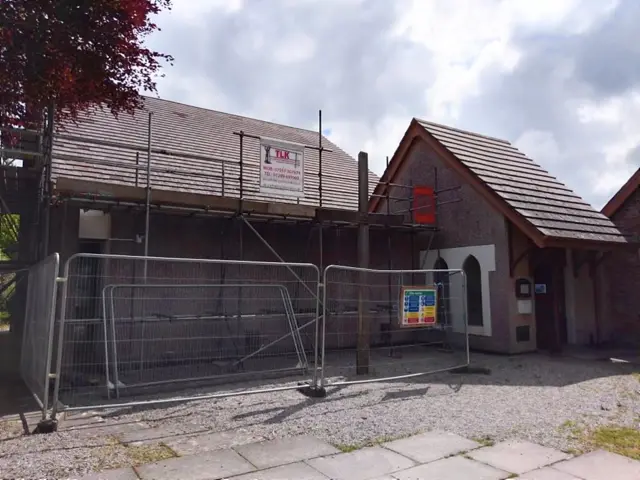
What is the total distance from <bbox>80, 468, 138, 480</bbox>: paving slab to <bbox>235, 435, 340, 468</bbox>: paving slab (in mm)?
1077

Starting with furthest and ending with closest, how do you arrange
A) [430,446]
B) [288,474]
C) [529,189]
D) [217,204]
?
[529,189]
[217,204]
[430,446]
[288,474]

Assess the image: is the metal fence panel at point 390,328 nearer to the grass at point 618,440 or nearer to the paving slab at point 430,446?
the paving slab at point 430,446

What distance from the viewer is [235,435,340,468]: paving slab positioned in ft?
16.1

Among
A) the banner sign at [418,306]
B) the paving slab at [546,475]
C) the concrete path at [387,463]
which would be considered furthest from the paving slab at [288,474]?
the banner sign at [418,306]

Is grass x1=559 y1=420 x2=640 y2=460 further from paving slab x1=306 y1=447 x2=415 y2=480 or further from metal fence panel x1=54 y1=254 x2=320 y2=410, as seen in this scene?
metal fence panel x1=54 y1=254 x2=320 y2=410

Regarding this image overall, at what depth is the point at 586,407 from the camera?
718cm

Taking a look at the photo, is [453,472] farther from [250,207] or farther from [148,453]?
[250,207]

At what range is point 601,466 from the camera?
4875 millimetres

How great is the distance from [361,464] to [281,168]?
7.07 meters

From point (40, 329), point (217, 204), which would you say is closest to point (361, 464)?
point (40, 329)

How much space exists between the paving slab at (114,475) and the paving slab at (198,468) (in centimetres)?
7

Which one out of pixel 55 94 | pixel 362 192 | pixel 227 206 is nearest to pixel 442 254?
pixel 362 192

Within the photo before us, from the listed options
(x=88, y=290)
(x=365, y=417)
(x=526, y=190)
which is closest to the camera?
(x=365, y=417)

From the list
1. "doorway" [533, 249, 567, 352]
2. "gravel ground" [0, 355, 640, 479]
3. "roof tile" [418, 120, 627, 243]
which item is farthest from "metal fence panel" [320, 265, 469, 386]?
"roof tile" [418, 120, 627, 243]
